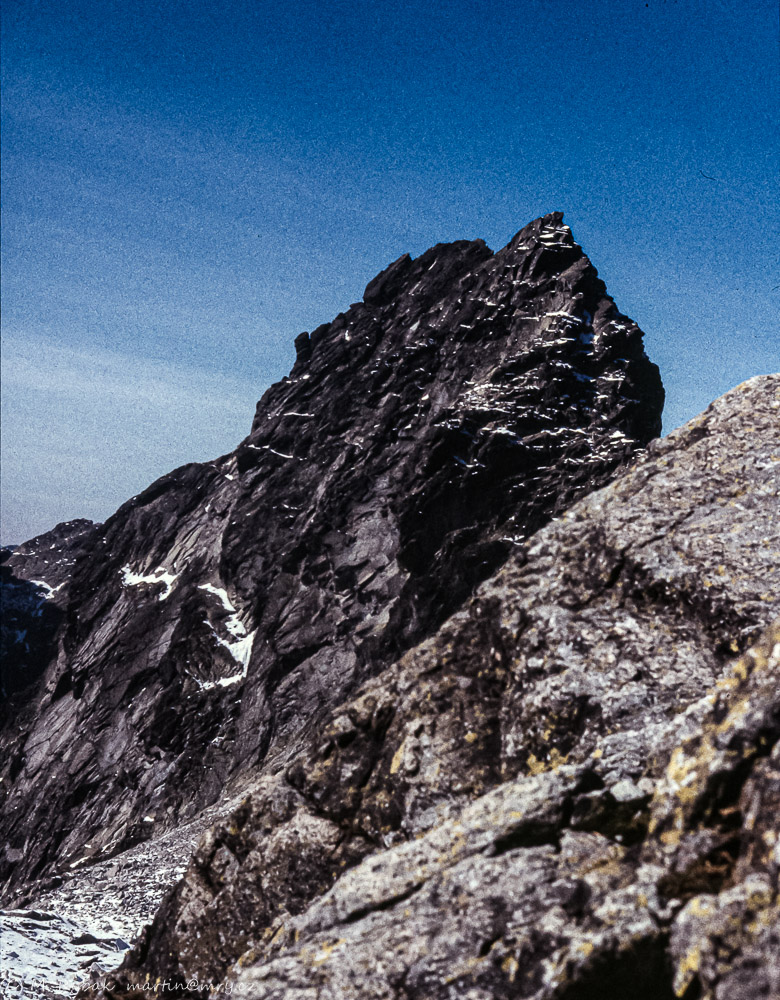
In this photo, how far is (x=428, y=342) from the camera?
112562mm

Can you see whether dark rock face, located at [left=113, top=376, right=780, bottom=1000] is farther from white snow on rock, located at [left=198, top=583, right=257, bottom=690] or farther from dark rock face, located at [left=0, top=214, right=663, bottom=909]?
white snow on rock, located at [left=198, top=583, right=257, bottom=690]

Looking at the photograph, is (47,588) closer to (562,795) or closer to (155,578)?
(155,578)

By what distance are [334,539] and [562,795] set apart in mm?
91491

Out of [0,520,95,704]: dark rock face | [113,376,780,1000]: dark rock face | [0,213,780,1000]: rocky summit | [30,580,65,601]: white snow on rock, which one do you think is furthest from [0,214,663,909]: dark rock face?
[113,376,780,1000]: dark rock face

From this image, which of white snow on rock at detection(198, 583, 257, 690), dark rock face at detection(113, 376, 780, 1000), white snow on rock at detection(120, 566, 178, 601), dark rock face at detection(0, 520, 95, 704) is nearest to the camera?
dark rock face at detection(113, 376, 780, 1000)

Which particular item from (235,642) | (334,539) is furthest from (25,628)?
(334,539)

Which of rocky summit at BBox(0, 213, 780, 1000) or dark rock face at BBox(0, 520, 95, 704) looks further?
dark rock face at BBox(0, 520, 95, 704)

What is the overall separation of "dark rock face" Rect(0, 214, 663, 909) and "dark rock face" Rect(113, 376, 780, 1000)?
65.4 meters

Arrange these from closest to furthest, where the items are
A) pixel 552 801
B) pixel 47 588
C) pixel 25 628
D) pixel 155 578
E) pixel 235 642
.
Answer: pixel 552 801 < pixel 235 642 < pixel 155 578 < pixel 25 628 < pixel 47 588

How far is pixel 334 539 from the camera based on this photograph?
99.9 meters

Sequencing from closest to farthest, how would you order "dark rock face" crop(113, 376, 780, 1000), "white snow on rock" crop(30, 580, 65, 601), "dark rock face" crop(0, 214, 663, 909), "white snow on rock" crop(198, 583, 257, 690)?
1. "dark rock face" crop(113, 376, 780, 1000)
2. "dark rock face" crop(0, 214, 663, 909)
3. "white snow on rock" crop(198, 583, 257, 690)
4. "white snow on rock" crop(30, 580, 65, 601)

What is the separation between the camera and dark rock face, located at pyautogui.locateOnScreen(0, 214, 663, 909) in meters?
86.0

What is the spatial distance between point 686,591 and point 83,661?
11958 cm

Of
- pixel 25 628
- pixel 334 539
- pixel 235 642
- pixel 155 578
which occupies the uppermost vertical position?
pixel 334 539
